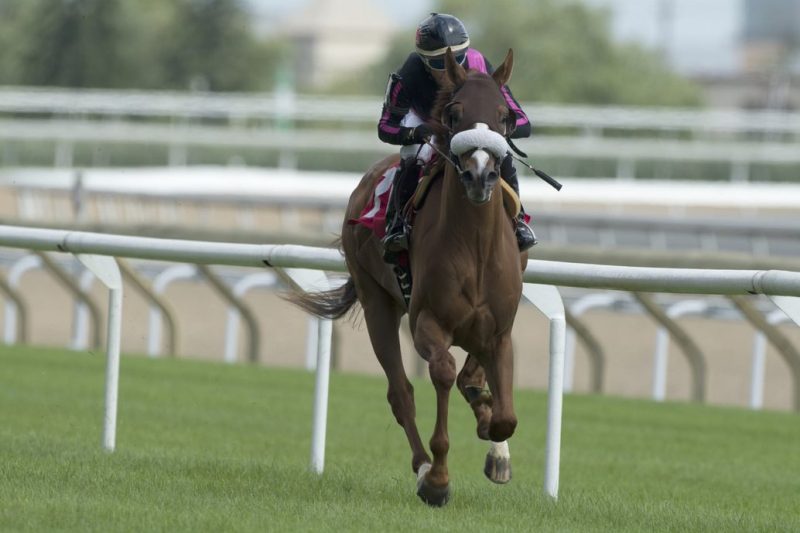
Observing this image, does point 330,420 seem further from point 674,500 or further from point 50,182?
point 50,182

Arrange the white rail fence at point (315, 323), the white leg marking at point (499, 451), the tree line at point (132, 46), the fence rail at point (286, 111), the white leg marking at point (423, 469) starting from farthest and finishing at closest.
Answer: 1. the tree line at point (132, 46)
2. the fence rail at point (286, 111)
3. the white rail fence at point (315, 323)
4. the white leg marking at point (499, 451)
5. the white leg marking at point (423, 469)

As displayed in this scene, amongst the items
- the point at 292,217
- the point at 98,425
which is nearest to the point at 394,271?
the point at 98,425

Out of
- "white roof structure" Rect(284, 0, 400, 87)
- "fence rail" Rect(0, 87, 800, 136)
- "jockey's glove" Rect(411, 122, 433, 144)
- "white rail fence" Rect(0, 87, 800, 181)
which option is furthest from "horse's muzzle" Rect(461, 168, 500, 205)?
"white roof structure" Rect(284, 0, 400, 87)

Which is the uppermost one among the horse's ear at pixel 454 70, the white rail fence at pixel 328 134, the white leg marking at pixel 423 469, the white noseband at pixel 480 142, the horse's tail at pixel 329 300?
the white rail fence at pixel 328 134

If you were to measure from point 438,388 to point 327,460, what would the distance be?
2.01 m

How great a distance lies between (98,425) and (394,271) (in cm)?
270

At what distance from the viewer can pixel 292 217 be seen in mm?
25094

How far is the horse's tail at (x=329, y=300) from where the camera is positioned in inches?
292

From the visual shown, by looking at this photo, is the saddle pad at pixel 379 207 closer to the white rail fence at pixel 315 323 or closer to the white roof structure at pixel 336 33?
the white rail fence at pixel 315 323

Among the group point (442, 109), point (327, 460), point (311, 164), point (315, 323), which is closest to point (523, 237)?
point (442, 109)

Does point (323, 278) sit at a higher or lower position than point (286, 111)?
lower

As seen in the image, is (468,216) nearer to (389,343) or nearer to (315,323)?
(389,343)

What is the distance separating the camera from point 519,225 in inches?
261

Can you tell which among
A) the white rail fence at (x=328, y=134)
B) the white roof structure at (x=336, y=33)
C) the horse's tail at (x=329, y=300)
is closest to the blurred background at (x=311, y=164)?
the white rail fence at (x=328, y=134)
